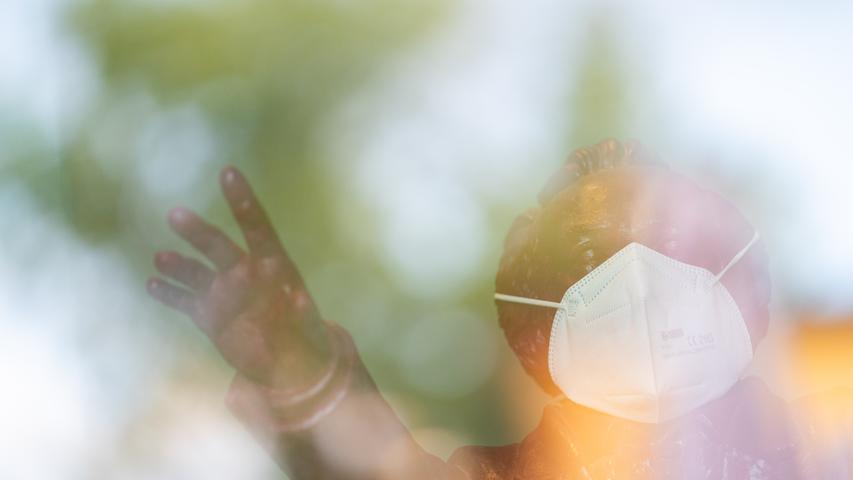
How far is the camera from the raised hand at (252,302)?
109 centimetres

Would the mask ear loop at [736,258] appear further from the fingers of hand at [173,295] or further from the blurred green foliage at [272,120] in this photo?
the fingers of hand at [173,295]

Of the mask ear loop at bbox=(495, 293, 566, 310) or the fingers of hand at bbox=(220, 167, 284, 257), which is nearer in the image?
the fingers of hand at bbox=(220, 167, 284, 257)

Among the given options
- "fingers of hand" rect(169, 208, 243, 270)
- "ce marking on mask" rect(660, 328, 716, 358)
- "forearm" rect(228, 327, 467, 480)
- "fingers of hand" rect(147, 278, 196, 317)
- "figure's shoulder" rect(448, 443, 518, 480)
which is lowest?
"figure's shoulder" rect(448, 443, 518, 480)

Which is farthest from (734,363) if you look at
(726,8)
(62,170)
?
(62,170)

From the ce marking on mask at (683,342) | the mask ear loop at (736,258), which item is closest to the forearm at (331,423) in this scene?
the ce marking on mask at (683,342)

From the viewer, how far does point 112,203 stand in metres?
1.55

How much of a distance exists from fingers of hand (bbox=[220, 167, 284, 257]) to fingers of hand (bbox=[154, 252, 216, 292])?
79 millimetres

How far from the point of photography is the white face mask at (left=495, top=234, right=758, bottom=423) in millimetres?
1141

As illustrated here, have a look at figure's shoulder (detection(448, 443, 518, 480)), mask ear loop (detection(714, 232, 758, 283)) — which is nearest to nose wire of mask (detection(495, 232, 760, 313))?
mask ear loop (detection(714, 232, 758, 283))

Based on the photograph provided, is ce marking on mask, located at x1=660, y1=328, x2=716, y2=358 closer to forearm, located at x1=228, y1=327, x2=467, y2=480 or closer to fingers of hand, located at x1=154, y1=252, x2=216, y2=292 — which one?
forearm, located at x1=228, y1=327, x2=467, y2=480

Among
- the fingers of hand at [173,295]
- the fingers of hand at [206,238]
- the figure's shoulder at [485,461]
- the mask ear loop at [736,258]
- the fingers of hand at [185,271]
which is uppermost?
the mask ear loop at [736,258]

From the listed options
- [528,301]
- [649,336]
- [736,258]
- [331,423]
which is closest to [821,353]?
[736,258]

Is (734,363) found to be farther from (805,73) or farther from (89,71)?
(89,71)

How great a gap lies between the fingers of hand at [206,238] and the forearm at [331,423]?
0.18m
